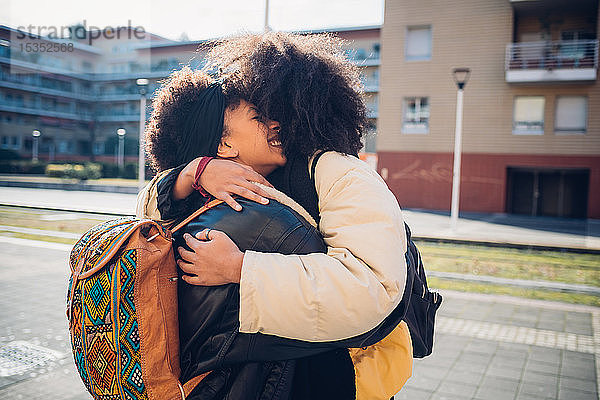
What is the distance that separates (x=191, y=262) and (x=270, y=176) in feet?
1.73

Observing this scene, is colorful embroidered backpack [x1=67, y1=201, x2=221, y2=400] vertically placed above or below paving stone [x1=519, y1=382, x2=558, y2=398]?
above

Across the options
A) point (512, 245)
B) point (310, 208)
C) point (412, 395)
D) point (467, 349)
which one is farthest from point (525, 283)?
point (310, 208)

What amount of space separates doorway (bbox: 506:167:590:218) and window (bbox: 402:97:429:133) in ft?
16.2

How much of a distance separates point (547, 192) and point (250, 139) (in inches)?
1136

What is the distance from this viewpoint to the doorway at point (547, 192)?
27.0 metres

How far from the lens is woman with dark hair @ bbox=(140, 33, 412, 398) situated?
1.42 m

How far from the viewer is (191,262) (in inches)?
57.7

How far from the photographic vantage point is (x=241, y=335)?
145 cm

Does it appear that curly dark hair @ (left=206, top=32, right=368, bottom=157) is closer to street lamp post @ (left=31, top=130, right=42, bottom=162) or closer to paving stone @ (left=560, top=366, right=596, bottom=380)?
paving stone @ (left=560, top=366, right=596, bottom=380)

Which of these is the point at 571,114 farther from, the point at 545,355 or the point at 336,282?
the point at 336,282

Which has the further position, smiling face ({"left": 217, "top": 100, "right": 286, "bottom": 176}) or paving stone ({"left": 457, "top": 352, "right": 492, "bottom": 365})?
paving stone ({"left": 457, "top": 352, "right": 492, "bottom": 365})

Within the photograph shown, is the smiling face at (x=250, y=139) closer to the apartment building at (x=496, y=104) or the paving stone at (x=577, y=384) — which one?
the paving stone at (x=577, y=384)

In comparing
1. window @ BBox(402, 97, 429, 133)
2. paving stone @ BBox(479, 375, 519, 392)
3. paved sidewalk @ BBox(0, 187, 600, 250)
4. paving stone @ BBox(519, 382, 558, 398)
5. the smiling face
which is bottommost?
paved sidewalk @ BBox(0, 187, 600, 250)

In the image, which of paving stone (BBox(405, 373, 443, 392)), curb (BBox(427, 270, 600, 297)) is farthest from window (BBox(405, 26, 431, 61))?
paving stone (BBox(405, 373, 443, 392))
